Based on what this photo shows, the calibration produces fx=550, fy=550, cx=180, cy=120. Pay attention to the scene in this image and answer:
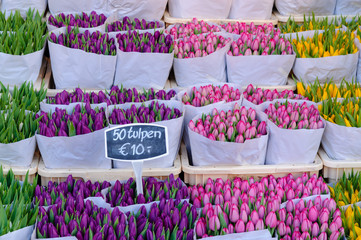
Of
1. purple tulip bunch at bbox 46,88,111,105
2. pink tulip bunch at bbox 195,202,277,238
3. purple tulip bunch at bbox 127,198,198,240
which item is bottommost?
pink tulip bunch at bbox 195,202,277,238

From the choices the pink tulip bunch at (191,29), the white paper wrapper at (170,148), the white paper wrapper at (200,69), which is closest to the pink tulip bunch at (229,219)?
the white paper wrapper at (170,148)

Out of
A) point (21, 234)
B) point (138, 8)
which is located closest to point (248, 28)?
point (138, 8)

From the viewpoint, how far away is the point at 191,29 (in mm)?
3111

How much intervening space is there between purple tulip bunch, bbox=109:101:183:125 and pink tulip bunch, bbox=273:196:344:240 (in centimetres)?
65

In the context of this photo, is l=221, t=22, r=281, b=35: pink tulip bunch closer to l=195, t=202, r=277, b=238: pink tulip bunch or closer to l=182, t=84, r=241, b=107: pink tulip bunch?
l=182, t=84, r=241, b=107: pink tulip bunch

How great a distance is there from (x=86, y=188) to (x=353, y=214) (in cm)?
99

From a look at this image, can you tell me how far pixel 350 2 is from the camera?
3443 millimetres

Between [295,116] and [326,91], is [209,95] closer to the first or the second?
[295,116]

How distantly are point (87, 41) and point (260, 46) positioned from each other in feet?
2.95

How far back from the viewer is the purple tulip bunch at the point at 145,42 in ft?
9.07

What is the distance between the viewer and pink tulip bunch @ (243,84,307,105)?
2.60m

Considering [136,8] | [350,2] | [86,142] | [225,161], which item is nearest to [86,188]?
[86,142]

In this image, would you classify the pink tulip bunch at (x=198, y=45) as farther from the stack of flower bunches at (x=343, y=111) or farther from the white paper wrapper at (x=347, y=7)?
the white paper wrapper at (x=347, y=7)

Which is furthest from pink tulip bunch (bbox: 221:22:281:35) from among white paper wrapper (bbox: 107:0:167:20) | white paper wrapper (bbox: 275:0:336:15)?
white paper wrapper (bbox: 107:0:167:20)
